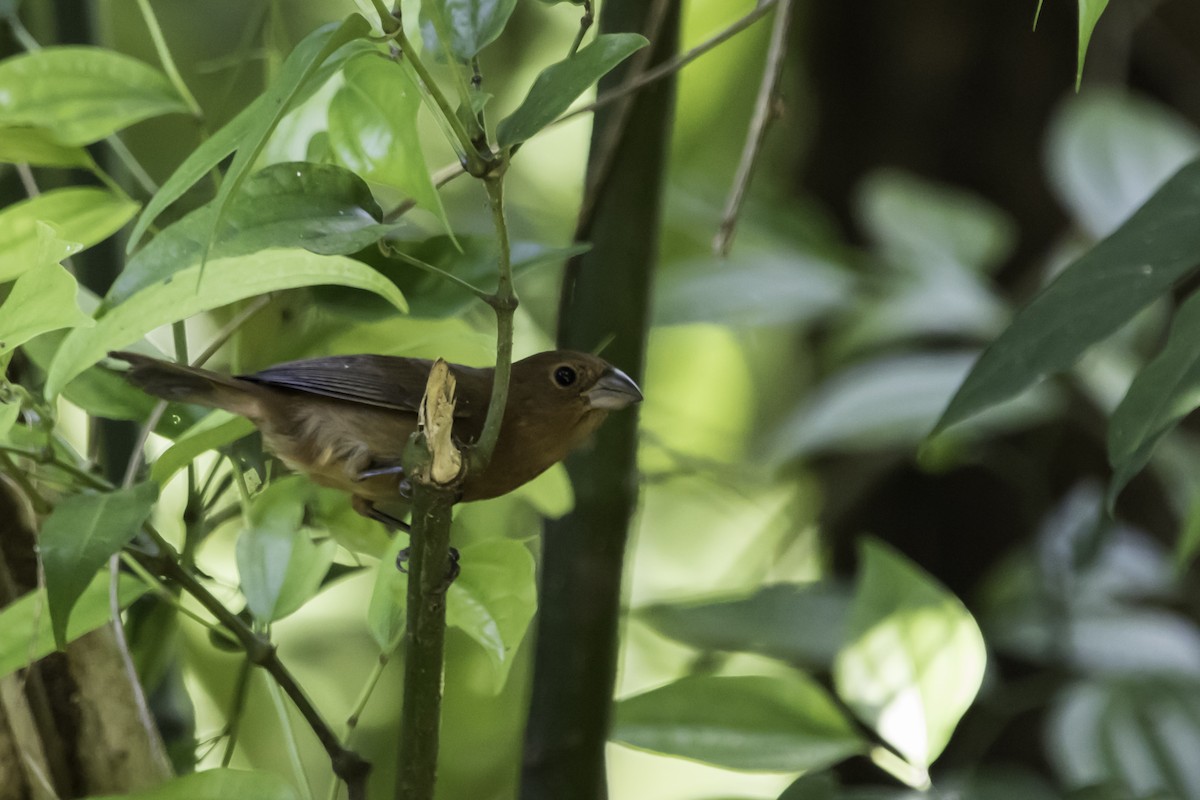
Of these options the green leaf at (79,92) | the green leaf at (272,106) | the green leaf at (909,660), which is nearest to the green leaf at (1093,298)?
the green leaf at (909,660)

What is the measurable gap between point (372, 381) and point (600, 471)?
49 centimetres

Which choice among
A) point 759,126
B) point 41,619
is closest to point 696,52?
point 759,126

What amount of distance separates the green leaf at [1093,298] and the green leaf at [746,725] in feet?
1.58

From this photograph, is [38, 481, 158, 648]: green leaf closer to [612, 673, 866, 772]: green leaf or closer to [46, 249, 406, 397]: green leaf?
[46, 249, 406, 397]: green leaf

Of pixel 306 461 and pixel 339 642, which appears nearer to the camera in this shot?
pixel 306 461

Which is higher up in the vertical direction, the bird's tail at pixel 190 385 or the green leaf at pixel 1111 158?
the bird's tail at pixel 190 385

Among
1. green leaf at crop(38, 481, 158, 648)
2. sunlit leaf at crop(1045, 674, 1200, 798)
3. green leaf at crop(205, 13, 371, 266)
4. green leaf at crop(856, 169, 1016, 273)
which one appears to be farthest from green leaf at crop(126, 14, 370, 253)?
green leaf at crop(856, 169, 1016, 273)

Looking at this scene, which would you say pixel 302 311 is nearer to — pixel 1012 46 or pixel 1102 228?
pixel 1102 228

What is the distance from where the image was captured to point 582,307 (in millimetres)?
1786

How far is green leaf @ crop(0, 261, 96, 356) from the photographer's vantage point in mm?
1055

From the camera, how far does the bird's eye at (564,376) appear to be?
187cm

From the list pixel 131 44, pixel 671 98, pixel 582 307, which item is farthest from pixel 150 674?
pixel 131 44

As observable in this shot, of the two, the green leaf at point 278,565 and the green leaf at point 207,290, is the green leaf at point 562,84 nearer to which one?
the green leaf at point 207,290

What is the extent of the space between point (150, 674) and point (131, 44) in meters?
2.91
